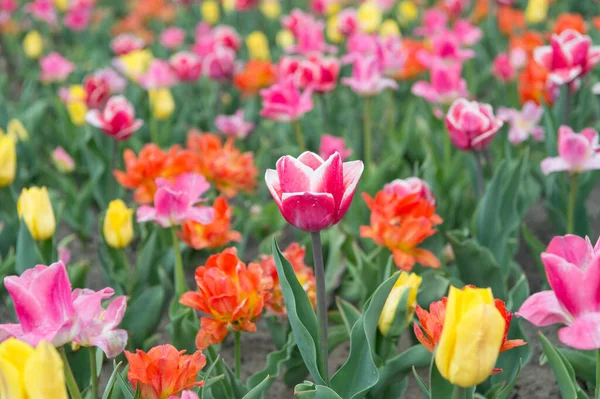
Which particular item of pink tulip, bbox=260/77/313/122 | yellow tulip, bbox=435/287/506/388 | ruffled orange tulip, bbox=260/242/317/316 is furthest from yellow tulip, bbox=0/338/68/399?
pink tulip, bbox=260/77/313/122

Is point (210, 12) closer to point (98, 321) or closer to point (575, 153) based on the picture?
point (575, 153)

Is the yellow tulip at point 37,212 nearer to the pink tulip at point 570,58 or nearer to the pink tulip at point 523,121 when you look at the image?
the pink tulip at point 570,58

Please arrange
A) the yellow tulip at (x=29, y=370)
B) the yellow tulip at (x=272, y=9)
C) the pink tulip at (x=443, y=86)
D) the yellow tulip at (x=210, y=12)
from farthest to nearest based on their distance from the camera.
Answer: the yellow tulip at (x=272, y=9), the yellow tulip at (x=210, y=12), the pink tulip at (x=443, y=86), the yellow tulip at (x=29, y=370)

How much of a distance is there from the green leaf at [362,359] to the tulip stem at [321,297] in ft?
0.12

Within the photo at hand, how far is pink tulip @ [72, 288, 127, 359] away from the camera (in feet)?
3.77

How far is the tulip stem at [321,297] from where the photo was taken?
1176mm

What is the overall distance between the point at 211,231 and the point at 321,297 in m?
0.62

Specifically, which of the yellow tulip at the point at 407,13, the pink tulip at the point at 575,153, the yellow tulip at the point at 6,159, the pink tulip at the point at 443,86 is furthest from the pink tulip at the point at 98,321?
the yellow tulip at the point at 407,13

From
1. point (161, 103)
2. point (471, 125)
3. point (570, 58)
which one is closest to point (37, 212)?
point (471, 125)

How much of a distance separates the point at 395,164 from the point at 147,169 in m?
0.89

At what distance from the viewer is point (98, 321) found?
1.21 metres

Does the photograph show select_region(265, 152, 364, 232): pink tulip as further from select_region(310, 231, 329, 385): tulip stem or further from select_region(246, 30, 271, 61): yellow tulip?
select_region(246, 30, 271, 61): yellow tulip

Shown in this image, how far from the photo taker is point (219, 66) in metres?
3.23

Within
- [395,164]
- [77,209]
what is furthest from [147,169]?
[395,164]
